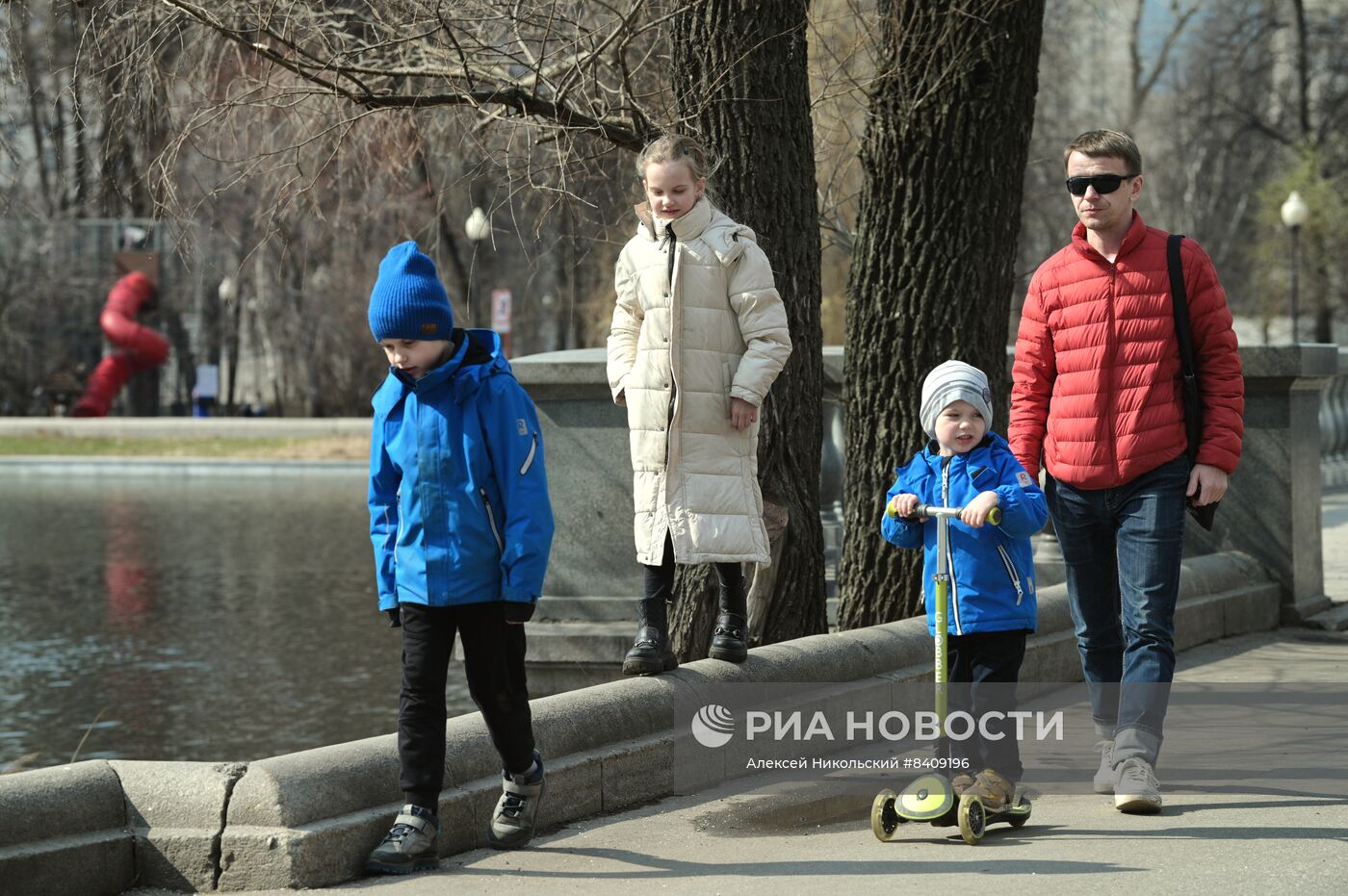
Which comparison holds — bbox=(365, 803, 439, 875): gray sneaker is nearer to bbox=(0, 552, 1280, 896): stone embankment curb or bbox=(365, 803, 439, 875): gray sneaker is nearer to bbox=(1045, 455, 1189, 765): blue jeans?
bbox=(0, 552, 1280, 896): stone embankment curb

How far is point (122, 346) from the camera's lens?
46781 millimetres

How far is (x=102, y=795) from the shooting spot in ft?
15.0

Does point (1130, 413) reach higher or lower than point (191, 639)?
higher

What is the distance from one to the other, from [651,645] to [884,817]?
119 cm

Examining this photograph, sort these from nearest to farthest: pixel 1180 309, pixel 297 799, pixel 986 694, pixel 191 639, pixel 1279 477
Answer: pixel 297 799
pixel 986 694
pixel 1180 309
pixel 1279 477
pixel 191 639

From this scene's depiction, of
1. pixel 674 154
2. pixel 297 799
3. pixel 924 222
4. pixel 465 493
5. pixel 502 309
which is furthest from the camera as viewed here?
pixel 502 309

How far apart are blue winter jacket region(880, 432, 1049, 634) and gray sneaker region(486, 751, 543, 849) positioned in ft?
4.17

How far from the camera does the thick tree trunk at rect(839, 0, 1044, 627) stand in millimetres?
8328

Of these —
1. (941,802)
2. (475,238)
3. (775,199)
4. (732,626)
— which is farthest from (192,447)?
(941,802)

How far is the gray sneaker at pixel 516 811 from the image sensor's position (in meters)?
5.00

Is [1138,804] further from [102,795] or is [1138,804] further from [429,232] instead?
[429,232]

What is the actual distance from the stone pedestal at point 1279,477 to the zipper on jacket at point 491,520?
590 centimetres

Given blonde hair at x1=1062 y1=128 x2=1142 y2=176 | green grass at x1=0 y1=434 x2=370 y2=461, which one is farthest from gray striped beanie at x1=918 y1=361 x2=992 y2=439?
green grass at x1=0 y1=434 x2=370 y2=461

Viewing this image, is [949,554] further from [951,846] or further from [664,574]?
[664,574]
